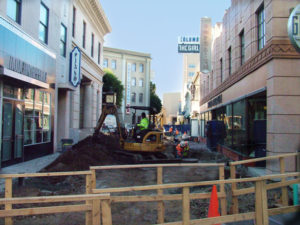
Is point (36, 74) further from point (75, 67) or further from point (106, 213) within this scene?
point (106, 213)

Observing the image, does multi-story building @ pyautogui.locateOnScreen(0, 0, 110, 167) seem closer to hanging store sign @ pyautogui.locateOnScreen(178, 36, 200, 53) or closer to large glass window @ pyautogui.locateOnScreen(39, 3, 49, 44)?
large glass window @ pyautogui.locateOnScreen(39, 3, 49, 44)

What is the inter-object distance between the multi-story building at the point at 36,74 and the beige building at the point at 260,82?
8573mm

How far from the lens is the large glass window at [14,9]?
10151mm

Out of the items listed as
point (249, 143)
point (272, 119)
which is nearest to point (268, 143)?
point (272, 119)

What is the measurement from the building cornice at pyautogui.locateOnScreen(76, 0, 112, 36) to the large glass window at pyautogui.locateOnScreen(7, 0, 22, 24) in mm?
7781

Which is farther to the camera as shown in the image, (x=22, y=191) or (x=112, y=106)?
(x=112, y=106)

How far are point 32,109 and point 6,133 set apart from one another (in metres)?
2.37

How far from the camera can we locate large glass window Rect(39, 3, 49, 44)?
13062 mm

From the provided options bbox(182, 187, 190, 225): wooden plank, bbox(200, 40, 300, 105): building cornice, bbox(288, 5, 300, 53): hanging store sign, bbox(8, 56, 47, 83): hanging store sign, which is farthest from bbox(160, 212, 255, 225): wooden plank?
bbox(8, 56, 47, 83): hanging store sign

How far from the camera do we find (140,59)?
51438 mm

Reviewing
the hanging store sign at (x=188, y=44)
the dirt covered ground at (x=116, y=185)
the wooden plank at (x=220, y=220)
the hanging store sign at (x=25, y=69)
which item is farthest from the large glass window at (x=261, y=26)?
the hanging store sign at (x=188, y=44)

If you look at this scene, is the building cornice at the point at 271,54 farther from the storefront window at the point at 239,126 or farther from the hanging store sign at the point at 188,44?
the hanging store sign at the point at 188,44

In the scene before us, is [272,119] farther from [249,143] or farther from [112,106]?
[112,106]

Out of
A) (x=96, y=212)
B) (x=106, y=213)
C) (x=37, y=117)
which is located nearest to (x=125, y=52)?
(x=37, y=117)
